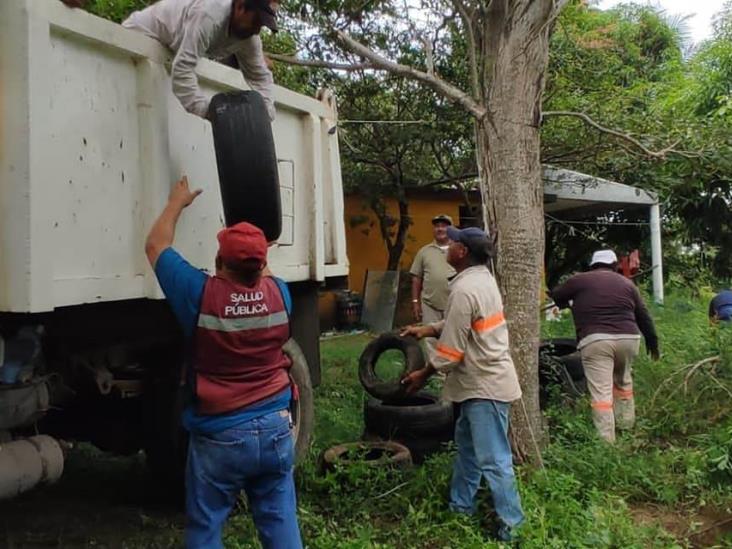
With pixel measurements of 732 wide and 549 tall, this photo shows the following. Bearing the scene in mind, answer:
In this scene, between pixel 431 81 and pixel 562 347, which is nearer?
pixel 431 81

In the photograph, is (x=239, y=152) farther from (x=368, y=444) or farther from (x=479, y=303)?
(x=368, y=444)

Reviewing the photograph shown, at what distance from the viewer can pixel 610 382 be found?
577cm

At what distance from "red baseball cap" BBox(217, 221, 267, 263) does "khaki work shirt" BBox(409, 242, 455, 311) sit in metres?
4.95

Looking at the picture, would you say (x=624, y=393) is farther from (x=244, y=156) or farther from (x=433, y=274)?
(x=244, y=156)

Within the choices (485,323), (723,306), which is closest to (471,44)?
(485,323)

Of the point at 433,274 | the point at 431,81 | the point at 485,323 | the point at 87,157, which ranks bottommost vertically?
the point at 485,323

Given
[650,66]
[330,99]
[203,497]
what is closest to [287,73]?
[330,99]

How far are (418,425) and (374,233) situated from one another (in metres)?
8.65

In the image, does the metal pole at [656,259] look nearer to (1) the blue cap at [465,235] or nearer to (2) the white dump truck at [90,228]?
(1) the blue cap at [465,235]

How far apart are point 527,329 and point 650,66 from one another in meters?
17.8

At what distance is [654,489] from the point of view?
4.67 metres

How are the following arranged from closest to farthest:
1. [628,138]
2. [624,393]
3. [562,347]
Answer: [628,138], [624,393], [562,347]

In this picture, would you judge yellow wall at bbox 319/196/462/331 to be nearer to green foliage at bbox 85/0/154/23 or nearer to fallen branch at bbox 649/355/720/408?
fallen branch at bbox 649/355/720/408

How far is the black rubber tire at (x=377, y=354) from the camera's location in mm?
5305
